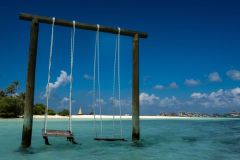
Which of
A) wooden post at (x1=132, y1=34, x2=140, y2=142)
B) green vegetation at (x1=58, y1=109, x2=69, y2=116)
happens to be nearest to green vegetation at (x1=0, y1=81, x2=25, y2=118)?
green vegetation at (x1=58, y1=109, x2=69, y2=116)

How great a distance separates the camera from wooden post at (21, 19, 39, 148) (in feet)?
47.3

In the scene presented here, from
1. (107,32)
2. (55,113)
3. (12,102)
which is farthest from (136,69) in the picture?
(55,113)

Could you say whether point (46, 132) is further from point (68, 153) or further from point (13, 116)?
point (13, 116)

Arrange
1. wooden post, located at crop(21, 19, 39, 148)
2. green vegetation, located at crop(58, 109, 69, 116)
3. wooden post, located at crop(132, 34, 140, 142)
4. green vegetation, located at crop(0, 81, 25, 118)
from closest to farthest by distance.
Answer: wooden post, located at crop(21, 19, 39, 148) < wooden post, located at crop(132, 34, 140, 142) < green vegetation, located at crop(0, 81, 25, 118) < green vegetation, located at crop(58, 109, 69, 116)

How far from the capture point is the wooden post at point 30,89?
47.3ft

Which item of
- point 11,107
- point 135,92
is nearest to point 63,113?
point 11,107

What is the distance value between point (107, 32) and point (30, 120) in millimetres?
5816

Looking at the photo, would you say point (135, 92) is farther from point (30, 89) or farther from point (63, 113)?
point (63, 113)

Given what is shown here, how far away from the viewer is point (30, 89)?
47.6ft

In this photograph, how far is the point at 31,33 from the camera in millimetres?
14914

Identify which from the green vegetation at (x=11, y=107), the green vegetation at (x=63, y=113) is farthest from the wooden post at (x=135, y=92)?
the green vegetation at (x=63, y=113)

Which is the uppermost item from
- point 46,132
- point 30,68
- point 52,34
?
point 52,34

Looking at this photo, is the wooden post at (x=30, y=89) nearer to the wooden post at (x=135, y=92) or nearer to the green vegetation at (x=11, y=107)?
the wooden post at (x=135, y=92)

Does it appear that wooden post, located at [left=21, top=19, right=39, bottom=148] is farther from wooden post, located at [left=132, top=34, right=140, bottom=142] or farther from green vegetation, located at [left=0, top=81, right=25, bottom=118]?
green vegetation, located at [left=0, top=81, right=25, bottom=118]
